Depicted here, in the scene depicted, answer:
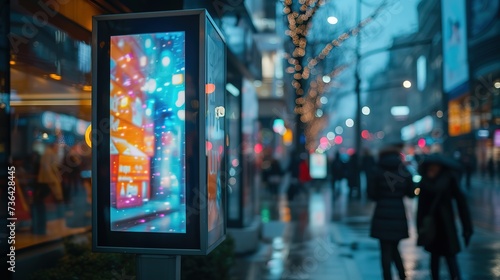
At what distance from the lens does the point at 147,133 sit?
475 centimetres

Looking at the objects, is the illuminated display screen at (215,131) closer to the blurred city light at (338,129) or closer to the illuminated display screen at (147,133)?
the illuminated display screen at (147,133)

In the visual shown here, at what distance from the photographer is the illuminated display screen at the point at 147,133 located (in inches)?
181

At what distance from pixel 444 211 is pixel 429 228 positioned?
27cm

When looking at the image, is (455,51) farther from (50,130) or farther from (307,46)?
(50,130)

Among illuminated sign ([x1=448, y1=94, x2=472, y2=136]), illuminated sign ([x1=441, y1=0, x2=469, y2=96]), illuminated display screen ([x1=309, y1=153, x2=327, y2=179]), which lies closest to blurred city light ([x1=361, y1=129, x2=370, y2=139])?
illuminated display screen ([x1=309, y1=153, x2=327, y2=179])

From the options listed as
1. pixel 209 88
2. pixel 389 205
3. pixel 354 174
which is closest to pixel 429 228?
pixel 389 205

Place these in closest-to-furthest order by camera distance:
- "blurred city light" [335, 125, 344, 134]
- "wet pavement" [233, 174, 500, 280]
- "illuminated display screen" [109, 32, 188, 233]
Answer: "illuminated display screen" [109, 32, 188, 233], "wet pavement" [233, 174, 500, 280], "blurred city light" [335, 125, 344, 134]

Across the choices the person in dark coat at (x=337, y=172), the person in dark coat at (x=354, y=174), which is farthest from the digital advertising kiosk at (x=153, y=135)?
the person in dark coat at (x=337, y=172)

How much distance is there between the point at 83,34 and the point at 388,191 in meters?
4.04

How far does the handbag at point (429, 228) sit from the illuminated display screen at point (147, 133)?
10.6 ft

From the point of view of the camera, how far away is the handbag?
649cm

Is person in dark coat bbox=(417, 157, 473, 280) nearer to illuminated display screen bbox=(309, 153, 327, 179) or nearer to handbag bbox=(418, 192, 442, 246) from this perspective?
handbag bbox=(418, 192, 442, 246)

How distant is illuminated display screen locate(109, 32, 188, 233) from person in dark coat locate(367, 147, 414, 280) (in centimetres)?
308

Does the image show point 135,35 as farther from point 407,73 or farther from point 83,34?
point 407,73
